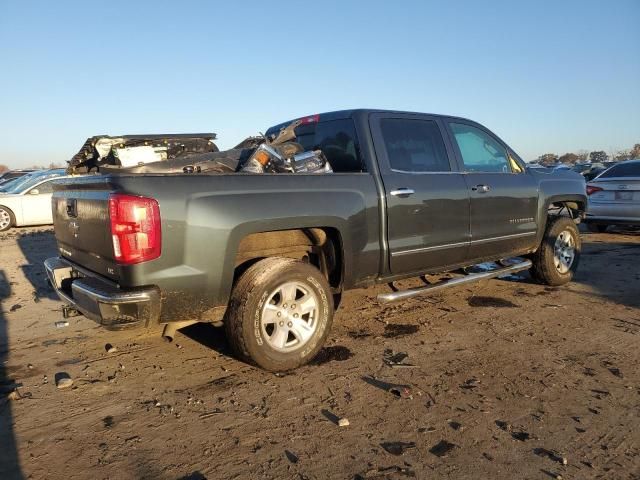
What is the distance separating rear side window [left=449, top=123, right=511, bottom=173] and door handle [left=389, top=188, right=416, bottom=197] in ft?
3.51

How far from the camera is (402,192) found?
439 cm

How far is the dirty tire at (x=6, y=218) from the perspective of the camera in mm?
13461

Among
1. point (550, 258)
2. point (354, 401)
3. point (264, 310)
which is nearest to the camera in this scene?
point (354, 401)

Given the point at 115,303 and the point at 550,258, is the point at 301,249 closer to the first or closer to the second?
the point at 115,303

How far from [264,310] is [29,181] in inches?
524

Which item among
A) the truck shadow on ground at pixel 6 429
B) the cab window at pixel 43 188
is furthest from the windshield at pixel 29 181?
the truck shadow on ground at pixel 6 429

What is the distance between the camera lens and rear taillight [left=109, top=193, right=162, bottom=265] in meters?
3.06

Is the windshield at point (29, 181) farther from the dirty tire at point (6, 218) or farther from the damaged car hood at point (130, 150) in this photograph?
the damaged car hood at point (130, 150)

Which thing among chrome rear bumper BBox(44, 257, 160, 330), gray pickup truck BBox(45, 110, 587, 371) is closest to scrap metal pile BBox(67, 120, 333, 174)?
gray pickup truck BBox(45, 110, 587, 371)

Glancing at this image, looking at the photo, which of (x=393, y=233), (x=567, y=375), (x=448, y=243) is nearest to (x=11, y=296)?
(x=393, y=233)

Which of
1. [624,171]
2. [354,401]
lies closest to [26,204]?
[354,401]

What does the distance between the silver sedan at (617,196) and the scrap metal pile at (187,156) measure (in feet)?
23.5

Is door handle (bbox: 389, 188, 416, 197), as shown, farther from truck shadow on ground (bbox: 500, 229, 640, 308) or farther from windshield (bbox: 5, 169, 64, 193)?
windshield (bbox: 5, 169, 64, 193)

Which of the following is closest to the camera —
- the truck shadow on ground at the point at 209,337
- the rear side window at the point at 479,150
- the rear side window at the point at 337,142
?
the truck shadow on ground at the point at 209,337
